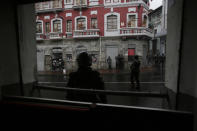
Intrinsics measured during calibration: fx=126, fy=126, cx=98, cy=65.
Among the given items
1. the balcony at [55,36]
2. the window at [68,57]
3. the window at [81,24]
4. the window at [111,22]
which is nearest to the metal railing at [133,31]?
the window at [111,22]

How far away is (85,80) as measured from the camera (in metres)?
2.05

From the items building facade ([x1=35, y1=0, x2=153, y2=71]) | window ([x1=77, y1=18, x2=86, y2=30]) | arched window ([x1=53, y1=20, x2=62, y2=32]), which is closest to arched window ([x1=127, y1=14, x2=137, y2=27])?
building facade ([x1=35, y1=0, x2=153, y2=71])

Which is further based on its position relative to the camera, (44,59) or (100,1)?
(44,59)

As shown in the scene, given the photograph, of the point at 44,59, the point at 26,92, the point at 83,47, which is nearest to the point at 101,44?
the point at 83,47

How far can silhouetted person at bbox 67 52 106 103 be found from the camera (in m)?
1.98

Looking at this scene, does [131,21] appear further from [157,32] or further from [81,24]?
[157,32]

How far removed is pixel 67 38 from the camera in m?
16.4

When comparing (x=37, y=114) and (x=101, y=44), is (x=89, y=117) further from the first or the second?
(x=101, y=44)

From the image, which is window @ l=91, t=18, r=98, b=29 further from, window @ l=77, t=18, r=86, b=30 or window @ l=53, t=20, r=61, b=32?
window @ l=53, t=20, r=61, b=32

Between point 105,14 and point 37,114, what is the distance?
1561cm

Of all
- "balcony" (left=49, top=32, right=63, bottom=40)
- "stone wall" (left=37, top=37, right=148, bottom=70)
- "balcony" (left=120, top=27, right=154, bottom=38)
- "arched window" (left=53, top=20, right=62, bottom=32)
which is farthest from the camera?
"arched window" (left=53, top=20, right=62, bottom=32)

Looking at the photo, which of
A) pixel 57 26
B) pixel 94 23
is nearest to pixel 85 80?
pixel 94 23

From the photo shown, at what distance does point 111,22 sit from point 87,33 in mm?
3289

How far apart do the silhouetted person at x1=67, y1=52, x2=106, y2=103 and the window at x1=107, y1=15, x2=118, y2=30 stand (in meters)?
14.4
